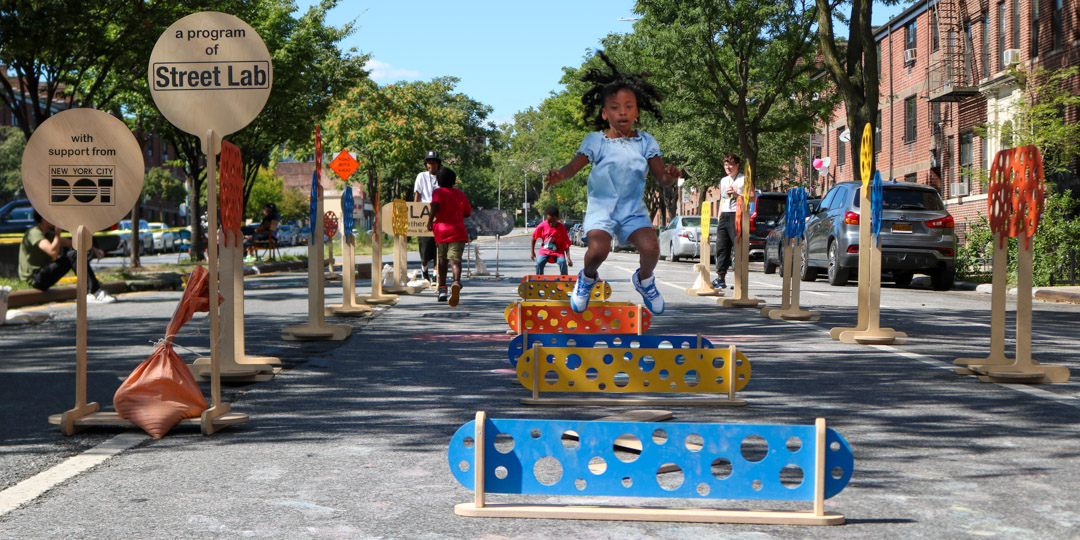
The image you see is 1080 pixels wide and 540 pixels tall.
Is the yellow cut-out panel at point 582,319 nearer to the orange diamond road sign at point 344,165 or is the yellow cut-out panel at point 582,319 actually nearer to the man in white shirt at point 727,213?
the man in white shirt at point 727,213

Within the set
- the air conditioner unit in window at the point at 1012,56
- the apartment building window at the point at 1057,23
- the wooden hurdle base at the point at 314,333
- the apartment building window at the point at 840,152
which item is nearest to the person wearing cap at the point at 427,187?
the wooden hurdle base at the point at 314,333

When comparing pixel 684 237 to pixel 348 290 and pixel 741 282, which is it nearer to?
pixel 741 282

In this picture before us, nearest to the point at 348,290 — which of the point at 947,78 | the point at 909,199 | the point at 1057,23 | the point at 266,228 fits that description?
the point at 909,199

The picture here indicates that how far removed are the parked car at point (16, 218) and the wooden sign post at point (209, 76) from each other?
29.0 meters

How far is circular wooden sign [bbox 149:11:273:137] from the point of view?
616 centimetres

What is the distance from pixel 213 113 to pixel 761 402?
3552 mm

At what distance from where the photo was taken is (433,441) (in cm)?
548

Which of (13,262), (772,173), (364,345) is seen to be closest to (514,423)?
(364,345)

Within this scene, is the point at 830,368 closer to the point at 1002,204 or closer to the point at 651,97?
the point at 1002,204

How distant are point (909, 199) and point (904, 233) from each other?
2.45ft

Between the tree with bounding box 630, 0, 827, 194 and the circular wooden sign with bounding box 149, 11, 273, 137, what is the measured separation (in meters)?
29.0

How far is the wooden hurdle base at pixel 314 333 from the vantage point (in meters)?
10.4

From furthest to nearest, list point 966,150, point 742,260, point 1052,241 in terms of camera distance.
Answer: point 966,150
point 1052,241
point 742,260

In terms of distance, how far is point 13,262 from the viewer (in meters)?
21.2
